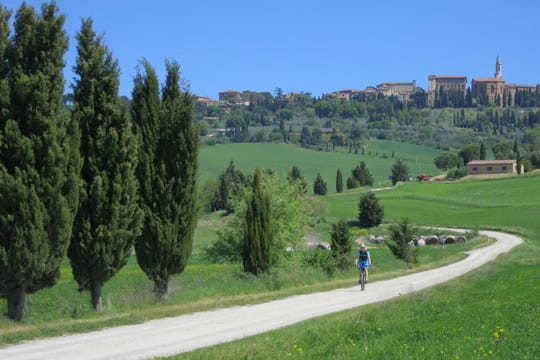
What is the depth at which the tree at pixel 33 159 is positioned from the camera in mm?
15289

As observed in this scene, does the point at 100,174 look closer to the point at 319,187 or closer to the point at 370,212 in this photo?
the point at 370,212

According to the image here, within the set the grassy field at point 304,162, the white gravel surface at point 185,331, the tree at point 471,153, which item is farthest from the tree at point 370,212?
the tree at point 471,153

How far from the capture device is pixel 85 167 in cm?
1823

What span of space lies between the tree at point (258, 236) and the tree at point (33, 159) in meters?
13.3

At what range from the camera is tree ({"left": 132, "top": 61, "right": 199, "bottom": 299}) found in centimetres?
2050

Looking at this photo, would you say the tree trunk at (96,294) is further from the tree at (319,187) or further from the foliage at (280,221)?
the tree at (319,187)

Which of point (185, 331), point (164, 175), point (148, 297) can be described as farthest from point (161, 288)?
point (185, 331)

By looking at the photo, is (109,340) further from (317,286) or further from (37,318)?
(317,286)

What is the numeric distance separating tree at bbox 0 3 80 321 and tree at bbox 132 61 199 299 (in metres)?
4.03

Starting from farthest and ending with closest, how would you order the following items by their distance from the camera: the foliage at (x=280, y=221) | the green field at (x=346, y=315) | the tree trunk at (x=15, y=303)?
the foliage at (x=280, y=221) < the tree trunk at (x=15, y=303) < the green field at (x=346, y=315)

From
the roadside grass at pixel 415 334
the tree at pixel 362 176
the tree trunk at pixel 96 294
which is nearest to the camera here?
the roadside grass at pixel 415 334

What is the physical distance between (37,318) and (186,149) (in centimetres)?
684

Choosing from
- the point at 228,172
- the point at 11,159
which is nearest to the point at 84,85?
the point at 11,159

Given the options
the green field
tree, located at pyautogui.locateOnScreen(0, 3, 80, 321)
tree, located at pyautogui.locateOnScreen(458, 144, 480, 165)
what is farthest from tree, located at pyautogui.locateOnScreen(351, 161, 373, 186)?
tree, located at pyautogui.locateOnScreen(0, 3, 80, 321)
